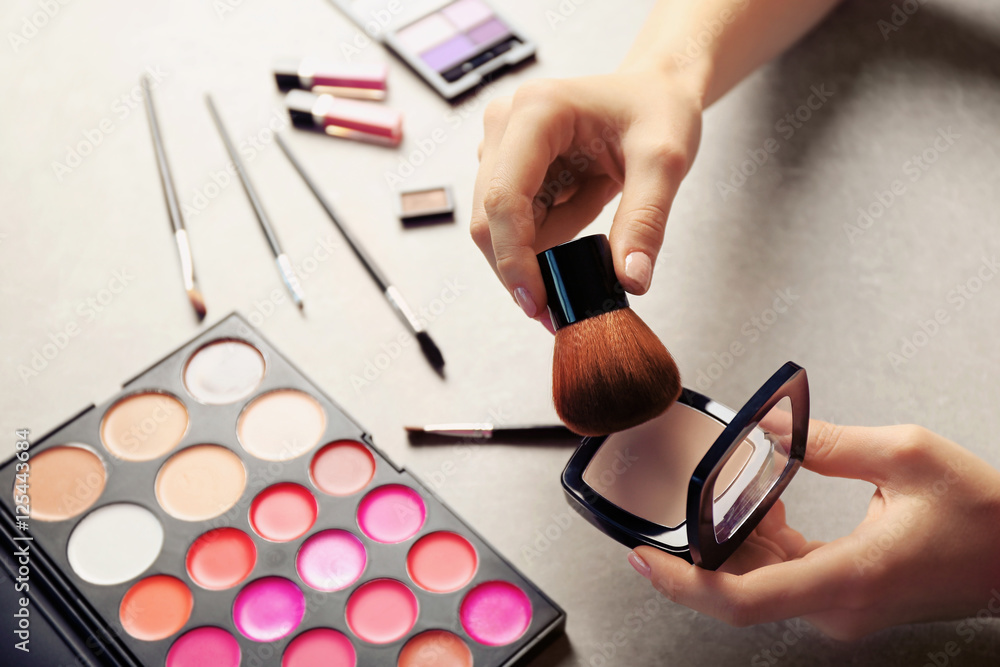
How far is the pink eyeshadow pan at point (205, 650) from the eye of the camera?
858mm

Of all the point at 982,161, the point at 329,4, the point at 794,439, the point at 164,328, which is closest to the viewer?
the point at 794,439

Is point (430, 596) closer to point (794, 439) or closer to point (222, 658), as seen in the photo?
point (222, 658)

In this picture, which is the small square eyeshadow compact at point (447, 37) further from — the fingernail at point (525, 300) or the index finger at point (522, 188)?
the fingernail at point (525, 300)

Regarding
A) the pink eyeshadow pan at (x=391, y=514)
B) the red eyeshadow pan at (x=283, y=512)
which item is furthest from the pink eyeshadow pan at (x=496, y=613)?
the red eyeshadow pan at (x=283, y=512)

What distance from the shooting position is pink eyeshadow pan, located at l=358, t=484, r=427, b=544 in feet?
3.08

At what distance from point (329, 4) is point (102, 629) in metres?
1.04

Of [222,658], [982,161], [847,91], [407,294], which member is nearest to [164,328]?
[407,294]

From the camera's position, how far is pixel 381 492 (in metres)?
0.96

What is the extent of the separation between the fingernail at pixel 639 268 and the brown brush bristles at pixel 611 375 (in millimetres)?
45

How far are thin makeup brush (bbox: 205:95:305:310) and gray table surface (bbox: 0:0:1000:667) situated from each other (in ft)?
0.06

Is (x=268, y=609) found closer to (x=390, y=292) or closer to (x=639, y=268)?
(x=390, y=292)
